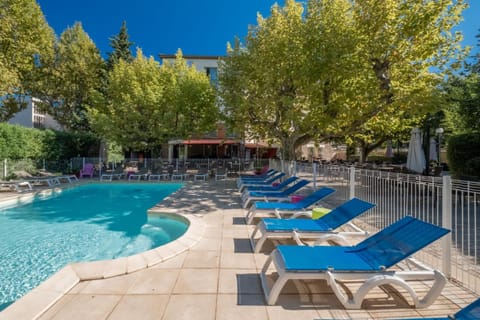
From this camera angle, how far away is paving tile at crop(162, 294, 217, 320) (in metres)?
3.45

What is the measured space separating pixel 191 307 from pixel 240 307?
0.64 metres

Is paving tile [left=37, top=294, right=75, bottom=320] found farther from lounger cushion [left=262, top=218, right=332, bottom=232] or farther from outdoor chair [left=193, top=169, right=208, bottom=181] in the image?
outdoor chair [left=193, top=169, right=208, bottom=181]

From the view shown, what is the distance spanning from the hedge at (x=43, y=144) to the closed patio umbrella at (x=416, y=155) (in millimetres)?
24874

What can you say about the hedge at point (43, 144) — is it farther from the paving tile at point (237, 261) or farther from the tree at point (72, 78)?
the paving tile at point (237, 261)

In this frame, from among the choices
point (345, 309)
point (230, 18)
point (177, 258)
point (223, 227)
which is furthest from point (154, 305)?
point (230, 18)

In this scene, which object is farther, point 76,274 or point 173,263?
point 173,263

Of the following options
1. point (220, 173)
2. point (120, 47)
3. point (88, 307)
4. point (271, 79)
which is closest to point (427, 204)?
point (88, 307)

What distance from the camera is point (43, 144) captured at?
2073 centimetres

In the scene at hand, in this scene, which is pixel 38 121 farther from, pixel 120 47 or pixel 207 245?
pixel 207 245

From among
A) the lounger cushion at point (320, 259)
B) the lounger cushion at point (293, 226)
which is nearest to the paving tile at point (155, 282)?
the lounger cushion at point (320, 259)

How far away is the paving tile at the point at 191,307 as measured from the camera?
3.45 meters

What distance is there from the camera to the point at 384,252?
395 cm

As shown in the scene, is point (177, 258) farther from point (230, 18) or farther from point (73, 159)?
point (230, 18)

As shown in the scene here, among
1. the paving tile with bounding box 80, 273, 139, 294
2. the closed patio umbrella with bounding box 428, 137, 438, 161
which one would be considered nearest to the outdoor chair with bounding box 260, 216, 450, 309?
the paving tile with bounding box 80, 273, 139, 294
